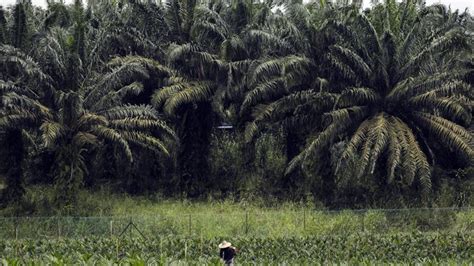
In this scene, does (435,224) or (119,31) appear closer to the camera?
(435,224)

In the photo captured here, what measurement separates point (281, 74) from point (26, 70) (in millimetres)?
9005

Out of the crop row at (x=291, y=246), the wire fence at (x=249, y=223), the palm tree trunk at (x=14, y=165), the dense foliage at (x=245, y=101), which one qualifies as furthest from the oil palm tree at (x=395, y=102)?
the palm tree trunk at (x=14, y=165)

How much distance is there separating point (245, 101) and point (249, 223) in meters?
5.39

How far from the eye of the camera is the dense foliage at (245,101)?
26828 millimetres

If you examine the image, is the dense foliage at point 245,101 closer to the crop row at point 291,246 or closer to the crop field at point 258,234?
the crop field at point 258,234

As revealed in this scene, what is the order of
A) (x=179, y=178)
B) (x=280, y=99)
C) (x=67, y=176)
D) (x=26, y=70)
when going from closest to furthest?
(x=26, y=70), (x=67, y=176), (x=280, y=99), (x=179, y=178)

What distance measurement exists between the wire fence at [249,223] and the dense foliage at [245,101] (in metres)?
1.33

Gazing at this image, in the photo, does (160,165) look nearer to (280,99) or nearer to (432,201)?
(280,99)

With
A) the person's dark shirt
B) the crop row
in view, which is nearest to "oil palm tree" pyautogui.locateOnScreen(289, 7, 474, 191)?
the crop row

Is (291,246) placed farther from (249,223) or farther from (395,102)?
(395,102)

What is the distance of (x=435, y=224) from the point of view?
2609cm

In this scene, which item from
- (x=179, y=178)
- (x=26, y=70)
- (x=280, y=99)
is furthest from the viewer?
(x=179, y=178)

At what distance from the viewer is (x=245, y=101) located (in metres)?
29.1

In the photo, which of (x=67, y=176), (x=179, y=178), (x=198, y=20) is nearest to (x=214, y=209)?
(x=179, y=178)
